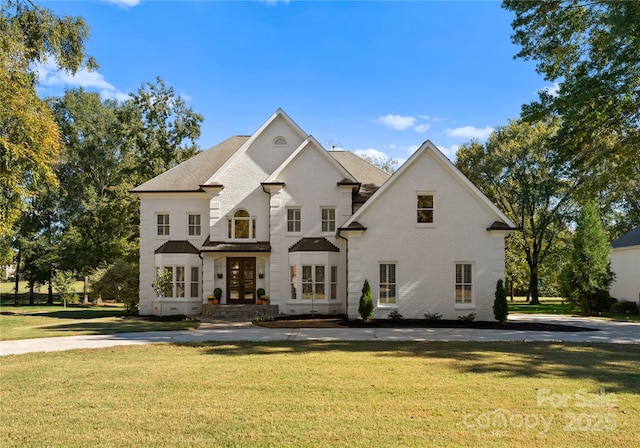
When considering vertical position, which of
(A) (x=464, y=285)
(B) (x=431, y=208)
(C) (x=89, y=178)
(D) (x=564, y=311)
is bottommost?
(D) (x=564, y=311)

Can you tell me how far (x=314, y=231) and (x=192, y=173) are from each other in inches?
342

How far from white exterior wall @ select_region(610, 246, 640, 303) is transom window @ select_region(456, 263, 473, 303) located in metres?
16.0

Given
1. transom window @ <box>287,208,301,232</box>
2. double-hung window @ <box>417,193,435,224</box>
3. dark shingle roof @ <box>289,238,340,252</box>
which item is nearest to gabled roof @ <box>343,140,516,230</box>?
double-hung window @ <box>417,193,435,224</box>

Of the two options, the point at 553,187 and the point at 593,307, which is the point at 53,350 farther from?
the point at 553,187

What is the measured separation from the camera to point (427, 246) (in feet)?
68.5

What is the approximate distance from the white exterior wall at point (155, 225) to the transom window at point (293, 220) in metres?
5.29

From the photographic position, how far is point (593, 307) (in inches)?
1062

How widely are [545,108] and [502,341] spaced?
390 inches

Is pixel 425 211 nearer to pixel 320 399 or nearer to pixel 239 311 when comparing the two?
pixel 239 311

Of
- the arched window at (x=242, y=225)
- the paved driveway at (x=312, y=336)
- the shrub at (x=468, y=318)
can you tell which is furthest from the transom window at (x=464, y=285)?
the arched window at (x=242, y=225)

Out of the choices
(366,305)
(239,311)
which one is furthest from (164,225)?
(366,305)

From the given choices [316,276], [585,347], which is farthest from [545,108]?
[316,276]

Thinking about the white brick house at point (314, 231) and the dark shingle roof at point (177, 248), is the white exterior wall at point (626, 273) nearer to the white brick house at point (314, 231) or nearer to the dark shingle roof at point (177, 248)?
the white brick house at point (314, 231)

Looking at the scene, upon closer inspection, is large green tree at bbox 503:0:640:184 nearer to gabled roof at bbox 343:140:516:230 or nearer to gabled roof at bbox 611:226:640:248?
gabled roof at bbox 343:140:516:230
